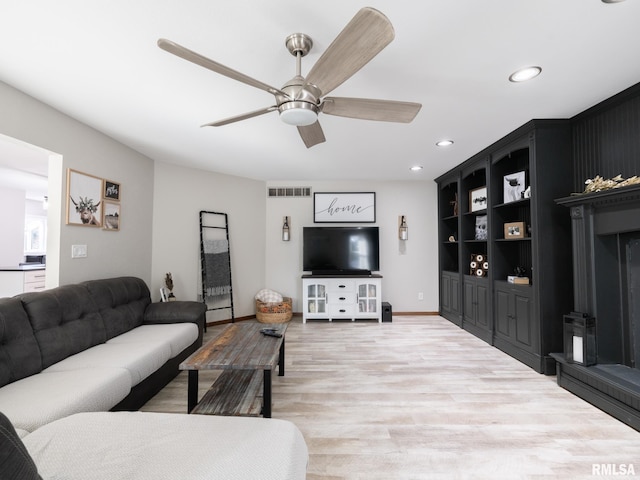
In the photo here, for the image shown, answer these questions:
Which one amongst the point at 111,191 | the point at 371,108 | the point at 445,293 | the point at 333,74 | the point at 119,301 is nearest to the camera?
the point at 333,74

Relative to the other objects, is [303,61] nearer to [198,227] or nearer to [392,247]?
[198,227]

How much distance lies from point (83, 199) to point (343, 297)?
365 cm

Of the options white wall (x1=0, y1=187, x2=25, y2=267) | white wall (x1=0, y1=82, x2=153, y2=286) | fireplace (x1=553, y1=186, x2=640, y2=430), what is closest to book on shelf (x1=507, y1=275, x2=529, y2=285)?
fireplace (x1=553, y1=186, x2=640, y2=430)

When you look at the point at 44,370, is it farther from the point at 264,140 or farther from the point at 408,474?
the point at 264,140

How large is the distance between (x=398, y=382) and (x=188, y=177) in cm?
392

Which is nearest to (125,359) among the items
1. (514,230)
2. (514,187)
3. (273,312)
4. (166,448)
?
(166,448)

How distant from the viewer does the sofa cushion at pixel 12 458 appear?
568mm

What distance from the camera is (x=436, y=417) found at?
214cm

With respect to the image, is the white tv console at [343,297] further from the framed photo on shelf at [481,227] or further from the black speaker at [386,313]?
the framed photo on shelf at [481,227]

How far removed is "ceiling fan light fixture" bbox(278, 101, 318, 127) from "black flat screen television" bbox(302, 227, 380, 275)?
3.45 m

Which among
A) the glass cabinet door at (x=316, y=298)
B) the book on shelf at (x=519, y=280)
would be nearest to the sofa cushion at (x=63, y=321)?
the glass cabinet door at (x=316, y=298)

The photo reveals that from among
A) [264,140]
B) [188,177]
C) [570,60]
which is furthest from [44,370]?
[570,60]

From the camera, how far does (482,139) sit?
3359 millimetres

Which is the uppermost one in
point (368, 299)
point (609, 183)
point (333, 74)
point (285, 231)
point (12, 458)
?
point (333, 74)
